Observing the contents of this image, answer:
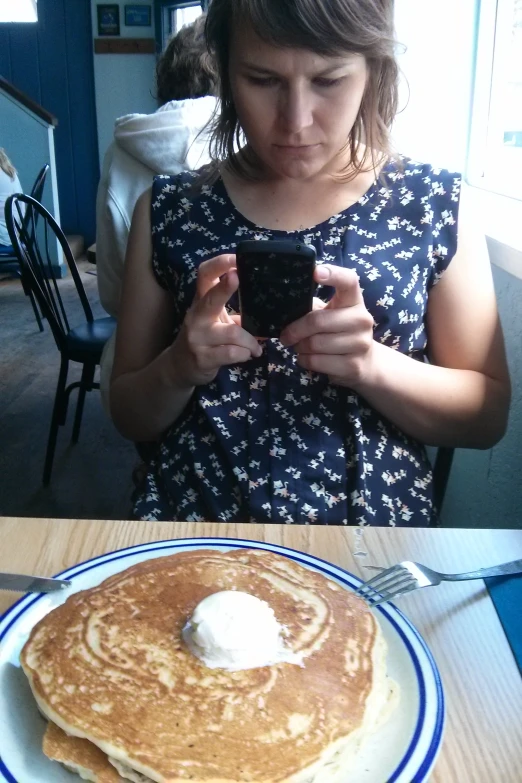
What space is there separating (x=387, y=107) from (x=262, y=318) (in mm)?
507

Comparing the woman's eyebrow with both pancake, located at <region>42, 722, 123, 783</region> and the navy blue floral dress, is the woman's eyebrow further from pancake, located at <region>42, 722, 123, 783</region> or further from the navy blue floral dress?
pancake, located at <region>42, 722, 123, 783</region>

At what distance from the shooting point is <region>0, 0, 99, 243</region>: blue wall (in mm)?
6828

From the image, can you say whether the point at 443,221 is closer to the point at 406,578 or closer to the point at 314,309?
the point at 314,309

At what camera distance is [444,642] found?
0.59 metres

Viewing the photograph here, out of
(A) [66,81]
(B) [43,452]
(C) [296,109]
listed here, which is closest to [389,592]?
(C) [296,109]

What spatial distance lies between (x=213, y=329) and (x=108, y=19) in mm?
7008

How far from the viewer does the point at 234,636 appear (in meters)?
0.49

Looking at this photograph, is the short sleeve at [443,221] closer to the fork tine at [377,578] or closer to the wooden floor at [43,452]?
the fork tine at [377,578]

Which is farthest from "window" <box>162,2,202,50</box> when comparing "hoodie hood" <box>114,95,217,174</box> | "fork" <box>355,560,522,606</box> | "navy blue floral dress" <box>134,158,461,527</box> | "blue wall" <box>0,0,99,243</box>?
"fork" <box>355,560,522,606</box>

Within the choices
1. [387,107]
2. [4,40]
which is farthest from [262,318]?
[4,40]

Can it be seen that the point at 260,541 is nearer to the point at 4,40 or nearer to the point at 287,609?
the point at 287,609

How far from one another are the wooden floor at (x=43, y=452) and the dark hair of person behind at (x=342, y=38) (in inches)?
64.0

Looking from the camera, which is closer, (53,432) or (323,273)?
(323,273)

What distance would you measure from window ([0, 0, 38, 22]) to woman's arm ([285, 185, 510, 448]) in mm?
7064
